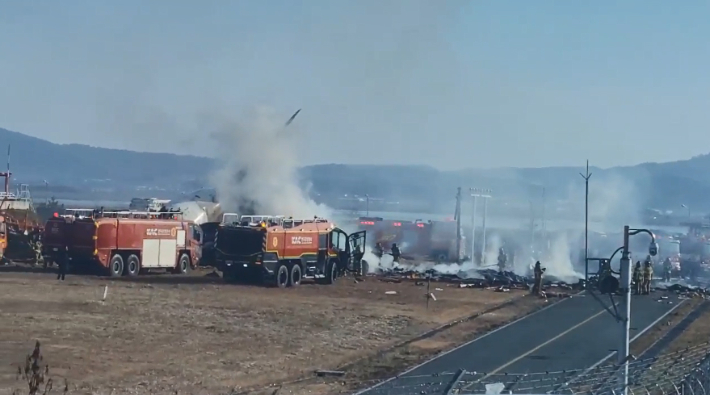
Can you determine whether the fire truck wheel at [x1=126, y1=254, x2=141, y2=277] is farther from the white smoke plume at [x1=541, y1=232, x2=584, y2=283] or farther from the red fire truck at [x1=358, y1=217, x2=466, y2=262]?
the red fire truck at [x1=358, y1=217, x2=466, y2=262]

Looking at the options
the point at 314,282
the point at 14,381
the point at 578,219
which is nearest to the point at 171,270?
the point at 314,282

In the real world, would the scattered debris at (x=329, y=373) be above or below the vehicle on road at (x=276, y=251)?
below

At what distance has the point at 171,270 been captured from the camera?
45.2m

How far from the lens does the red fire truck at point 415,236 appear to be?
78.7 metres

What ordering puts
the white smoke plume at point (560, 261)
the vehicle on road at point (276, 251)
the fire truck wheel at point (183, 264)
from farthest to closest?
1. the white smoke plume at point (560, 261)
2. the fire truck wheel at point (183, 264)
3. the vehicle on road at point (276, 251)

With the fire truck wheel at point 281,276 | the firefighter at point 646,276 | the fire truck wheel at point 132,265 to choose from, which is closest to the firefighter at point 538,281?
the firefighter at point 646,276

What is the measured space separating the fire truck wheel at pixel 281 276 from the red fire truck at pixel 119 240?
6.08 meters

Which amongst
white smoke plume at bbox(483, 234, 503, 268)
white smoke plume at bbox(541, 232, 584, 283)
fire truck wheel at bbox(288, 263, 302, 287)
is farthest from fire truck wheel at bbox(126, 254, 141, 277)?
white smoke plume at bbox(483, 234, 503, 268)

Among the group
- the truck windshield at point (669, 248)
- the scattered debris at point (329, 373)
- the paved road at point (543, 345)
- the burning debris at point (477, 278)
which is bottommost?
the scattered debris at point (329, 373)

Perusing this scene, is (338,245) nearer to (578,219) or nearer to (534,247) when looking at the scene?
(534,247)

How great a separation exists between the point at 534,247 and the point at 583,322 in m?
→ 54.5

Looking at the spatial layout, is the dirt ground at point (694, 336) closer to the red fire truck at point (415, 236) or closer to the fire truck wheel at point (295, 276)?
the fire truck wheel at point (295, 276)

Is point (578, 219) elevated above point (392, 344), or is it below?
above

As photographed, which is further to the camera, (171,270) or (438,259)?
(438,259)
